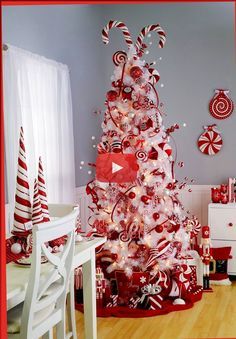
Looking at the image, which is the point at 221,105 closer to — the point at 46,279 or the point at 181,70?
the point at 181,70

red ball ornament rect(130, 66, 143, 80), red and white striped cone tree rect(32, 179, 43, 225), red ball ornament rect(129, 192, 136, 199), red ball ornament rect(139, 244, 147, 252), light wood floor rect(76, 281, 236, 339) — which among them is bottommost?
light wood floor rect(76, 281, 236, 339)

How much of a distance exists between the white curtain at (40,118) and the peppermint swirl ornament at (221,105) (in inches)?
58.8

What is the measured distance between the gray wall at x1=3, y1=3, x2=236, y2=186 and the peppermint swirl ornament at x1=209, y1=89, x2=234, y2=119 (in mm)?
52

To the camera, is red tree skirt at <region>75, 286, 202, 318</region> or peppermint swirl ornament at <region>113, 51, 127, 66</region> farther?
peppermint swirl ornament at <region>113, 51, 127, 66</region>

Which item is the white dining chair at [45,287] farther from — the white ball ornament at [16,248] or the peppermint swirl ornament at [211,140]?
the peppermint swirl ornament at [211,140]

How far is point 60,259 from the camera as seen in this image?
95.7 inches

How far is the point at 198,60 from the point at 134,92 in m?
1.53

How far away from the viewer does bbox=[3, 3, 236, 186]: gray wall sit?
5.34 metres

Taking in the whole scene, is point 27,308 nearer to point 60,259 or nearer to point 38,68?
point 60,259

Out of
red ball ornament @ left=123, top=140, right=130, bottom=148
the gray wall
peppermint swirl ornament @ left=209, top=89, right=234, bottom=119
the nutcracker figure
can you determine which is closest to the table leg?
red ball ornament @ left=123, top=140, right=130, bottom=148

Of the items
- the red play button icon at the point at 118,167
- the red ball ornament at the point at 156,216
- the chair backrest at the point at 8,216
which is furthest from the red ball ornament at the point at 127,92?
the chair backrest at the point at 8,216

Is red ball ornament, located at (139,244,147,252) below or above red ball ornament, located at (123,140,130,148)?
below

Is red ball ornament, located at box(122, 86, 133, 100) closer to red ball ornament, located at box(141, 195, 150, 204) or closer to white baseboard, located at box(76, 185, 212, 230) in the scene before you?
red ball ornament, located at box(141, 195, 150, 204)

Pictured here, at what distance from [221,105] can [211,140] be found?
364 millimetres
